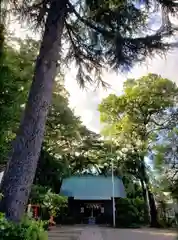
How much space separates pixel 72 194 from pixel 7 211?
21.8 m

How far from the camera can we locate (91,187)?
1050 inches

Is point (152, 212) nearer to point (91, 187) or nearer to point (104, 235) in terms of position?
point (91, 187)

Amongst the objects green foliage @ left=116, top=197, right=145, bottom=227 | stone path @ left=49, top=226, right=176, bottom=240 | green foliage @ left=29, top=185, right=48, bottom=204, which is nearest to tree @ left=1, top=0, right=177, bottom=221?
stone path @ left=49, top=226, right=176, bottom=240

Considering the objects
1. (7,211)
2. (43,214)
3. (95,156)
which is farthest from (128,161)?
(7,211)

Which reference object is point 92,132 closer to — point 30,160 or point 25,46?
point 25,46

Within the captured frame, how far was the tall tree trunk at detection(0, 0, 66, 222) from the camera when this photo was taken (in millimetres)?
4867

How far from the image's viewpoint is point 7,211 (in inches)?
187

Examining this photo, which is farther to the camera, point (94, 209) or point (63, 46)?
point (94, 209)

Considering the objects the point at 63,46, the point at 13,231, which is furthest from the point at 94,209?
the point at 13,231

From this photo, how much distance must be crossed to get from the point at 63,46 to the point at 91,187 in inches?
839

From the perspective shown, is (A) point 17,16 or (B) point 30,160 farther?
(A) point 17,16

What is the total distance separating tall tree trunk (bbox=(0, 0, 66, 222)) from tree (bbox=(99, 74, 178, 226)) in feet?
58.7

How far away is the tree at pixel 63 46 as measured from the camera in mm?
4992

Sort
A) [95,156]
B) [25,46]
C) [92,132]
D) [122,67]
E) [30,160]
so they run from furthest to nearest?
[95,156]
[92,132]
[25,46]
[122,67]
[30,160]
